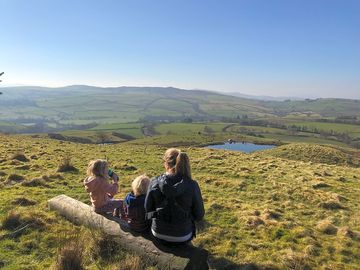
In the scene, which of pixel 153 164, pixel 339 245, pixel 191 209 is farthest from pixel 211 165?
pixel 191 209

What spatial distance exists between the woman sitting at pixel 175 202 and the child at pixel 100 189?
2425 mm

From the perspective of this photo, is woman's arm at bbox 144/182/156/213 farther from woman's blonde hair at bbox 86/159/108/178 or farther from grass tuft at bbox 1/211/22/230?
grass tuft at bbox 1/211/22/230

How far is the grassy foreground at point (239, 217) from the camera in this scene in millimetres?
8477

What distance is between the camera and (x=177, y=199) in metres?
7.41

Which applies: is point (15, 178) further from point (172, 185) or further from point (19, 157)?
point (172, 185)

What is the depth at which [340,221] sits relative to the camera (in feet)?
40.6

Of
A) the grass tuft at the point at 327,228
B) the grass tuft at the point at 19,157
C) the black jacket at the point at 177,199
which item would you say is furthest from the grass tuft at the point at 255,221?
the grass tuft at the point at 19,157

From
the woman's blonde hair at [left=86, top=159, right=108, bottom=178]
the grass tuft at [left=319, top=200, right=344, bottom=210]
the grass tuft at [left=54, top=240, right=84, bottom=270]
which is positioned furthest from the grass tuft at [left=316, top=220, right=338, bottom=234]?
the grass tuft at [left=54, top=240, right=84, bottom=270]

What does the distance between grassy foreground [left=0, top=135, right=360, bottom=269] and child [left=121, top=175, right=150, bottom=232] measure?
0.89 meters

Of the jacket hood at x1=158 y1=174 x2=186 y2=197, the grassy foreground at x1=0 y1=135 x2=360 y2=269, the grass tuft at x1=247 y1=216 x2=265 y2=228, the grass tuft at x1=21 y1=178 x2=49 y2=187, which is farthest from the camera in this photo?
the grass tuft at x1=21 y1=178 x2=49 y2=187

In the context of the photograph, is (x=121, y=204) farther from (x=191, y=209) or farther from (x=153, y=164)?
(x=153, y=164)

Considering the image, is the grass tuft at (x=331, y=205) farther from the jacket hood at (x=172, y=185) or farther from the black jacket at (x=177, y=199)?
the jacket hood at (x=172, y=185)

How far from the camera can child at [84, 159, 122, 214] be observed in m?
9.54

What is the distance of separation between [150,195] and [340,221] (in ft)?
27.2
